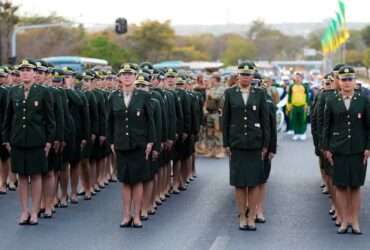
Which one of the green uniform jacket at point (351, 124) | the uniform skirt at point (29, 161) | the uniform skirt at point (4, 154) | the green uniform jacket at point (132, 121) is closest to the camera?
the green uniform jacket at point (351, 124)

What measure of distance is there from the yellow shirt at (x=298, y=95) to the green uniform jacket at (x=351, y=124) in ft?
43.4

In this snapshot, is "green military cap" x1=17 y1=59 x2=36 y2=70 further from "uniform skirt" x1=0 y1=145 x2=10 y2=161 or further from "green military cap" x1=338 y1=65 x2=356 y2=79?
"green military cap" x1=338 y1=65 x2=356 y2=79

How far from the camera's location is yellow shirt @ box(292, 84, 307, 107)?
23.6m

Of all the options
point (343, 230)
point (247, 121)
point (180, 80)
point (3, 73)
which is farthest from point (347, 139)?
point (3, 73)

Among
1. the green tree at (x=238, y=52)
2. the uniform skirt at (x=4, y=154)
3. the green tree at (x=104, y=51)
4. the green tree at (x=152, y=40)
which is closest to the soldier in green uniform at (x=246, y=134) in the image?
the uniform skirt at (x=4, y=154)

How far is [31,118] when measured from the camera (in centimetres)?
1088

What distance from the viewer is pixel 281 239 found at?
10078mm

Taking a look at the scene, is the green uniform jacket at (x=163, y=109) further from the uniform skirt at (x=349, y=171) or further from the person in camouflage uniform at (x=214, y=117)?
the person in camouflage uniform at (x=214, y=117)

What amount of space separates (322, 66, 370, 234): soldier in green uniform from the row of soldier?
2275 mm

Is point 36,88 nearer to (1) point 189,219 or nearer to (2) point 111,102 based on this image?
(2) point 111,102

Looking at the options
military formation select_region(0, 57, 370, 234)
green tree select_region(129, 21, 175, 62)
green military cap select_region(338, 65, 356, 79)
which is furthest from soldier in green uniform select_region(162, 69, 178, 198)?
green tree select_region(129, 21, 175, 62)

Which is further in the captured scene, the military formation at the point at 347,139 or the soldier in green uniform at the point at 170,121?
the soldier in green uniform at the point at 170,121

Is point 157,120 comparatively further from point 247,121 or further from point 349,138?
point 349,138

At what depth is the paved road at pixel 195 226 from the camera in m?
9.76
